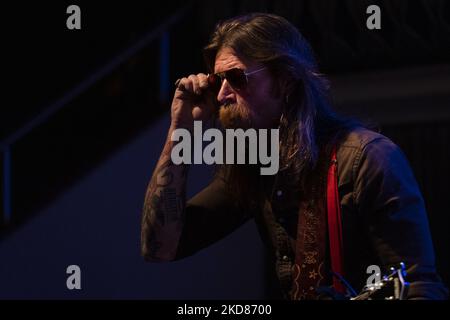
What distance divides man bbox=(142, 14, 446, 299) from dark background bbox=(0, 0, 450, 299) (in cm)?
289

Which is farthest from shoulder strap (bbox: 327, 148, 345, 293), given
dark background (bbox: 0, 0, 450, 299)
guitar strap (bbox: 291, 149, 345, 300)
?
dark background (bbox: 0, 0, 450, 299)

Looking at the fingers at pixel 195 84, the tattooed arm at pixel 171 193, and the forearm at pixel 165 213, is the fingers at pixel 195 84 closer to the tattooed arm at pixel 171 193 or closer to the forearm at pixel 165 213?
the tattooed arm at pixel 171 193

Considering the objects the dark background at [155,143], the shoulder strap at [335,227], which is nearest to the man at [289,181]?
the shoulder strap at [335,227]

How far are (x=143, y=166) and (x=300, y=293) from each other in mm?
3630

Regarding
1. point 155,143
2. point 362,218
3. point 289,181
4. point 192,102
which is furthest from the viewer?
point 155,143

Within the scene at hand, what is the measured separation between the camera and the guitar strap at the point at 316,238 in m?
2.59

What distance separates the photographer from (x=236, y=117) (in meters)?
2.88

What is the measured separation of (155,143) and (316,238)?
3676 millimetres

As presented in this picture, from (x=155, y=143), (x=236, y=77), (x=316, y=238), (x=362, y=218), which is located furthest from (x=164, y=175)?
(x=155, y=143)

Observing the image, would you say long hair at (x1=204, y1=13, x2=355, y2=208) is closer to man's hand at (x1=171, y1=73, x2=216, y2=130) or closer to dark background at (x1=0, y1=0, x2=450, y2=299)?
man's hand at (x1=171, y1=73, x2=216, y2=130)

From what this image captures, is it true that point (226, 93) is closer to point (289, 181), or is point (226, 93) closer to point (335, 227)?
point (289, 181)

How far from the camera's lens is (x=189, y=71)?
6594 millimetres

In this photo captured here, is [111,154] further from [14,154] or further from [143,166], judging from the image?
[14,154]

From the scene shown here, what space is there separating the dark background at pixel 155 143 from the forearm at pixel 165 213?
2865 millimetres
